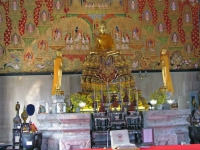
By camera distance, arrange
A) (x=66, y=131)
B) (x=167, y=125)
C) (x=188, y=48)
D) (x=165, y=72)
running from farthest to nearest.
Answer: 1. (x=188, y=48)
2. (x=165, y=72)
3. (x=167, y=125)
4. (x=66, y=131)

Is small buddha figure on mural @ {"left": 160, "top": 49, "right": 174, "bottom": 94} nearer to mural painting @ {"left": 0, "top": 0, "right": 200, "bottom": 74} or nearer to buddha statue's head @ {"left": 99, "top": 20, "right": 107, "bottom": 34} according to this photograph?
mural painting @ {"left": 0, "top": 0, "right": 200, "bottom": 74}

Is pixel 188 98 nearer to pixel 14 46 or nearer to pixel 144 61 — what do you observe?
pixel 144 61

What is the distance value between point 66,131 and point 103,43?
402 cm

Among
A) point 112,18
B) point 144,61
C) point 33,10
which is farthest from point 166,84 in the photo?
point 33,10

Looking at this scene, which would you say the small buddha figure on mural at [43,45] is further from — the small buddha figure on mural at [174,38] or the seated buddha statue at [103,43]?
the small buddha figure on mural at [174,38]

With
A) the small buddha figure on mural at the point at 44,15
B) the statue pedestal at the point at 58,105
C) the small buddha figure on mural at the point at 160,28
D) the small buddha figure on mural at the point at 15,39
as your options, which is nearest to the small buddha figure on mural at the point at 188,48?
the small buddha figure on mural at the point at 160,28

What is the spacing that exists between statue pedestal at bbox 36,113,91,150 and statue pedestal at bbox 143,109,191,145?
5.37 ft

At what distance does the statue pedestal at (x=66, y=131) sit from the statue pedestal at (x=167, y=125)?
1.64 meters

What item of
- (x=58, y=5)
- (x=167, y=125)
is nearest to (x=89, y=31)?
(x=58, y=5)

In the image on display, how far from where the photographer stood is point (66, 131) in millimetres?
8789

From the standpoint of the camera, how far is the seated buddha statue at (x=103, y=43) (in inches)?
460

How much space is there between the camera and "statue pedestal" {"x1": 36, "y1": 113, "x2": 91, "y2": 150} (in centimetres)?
864

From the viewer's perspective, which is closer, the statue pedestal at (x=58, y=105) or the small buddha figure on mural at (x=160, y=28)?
the statue pedestal at (x=58, y=105)

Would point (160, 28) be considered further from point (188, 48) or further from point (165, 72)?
point (165, 72)
